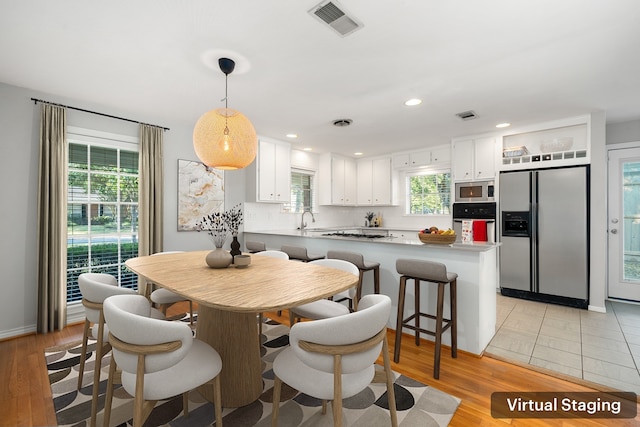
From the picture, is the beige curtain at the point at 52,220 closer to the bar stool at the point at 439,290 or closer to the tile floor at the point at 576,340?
the bar stool at the point at 439,290

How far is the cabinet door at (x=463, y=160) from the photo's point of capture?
466 cm

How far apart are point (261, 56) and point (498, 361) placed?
3137mm

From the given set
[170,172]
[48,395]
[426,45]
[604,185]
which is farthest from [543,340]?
[170,172]

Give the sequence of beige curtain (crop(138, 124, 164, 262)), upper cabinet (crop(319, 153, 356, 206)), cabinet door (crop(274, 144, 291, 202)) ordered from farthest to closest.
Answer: upper cabinet (crop(319, 153, 356, 206)) → cabinet door (crop(274, 144, 291, 202)) → beige curtain (crop(138, 124, 164, 262))

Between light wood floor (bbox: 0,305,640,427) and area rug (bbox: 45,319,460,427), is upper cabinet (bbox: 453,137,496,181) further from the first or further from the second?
area rug (bbox: 45,319,460,427)

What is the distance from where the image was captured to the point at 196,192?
4148 mm

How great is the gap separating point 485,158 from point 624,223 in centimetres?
195

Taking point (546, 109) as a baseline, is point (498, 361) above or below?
below

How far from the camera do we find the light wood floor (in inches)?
69.6

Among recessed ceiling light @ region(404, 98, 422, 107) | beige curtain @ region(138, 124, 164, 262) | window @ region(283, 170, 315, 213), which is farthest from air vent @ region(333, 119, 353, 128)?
beige curtain @ region(138, 124, 164, 262)

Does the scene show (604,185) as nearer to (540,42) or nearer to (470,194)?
(470,194)

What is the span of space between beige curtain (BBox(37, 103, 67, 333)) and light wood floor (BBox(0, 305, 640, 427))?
12.2 inches

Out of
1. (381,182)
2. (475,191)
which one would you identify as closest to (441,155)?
(475,191)

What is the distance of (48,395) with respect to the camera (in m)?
1.98
